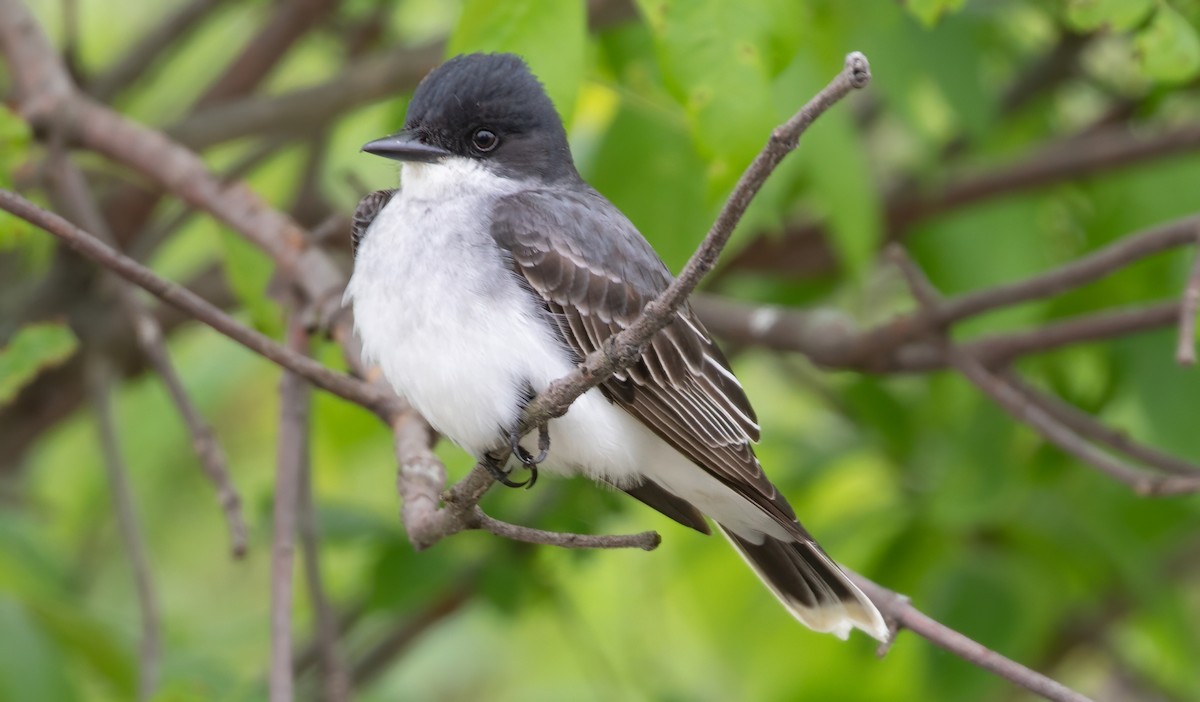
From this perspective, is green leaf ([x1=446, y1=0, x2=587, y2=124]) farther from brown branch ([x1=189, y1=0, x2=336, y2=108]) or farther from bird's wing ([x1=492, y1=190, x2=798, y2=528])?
brown branch ([x1=189, y1=0, x2=336, y2=108])

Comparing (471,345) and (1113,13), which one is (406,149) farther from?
(1113,13)

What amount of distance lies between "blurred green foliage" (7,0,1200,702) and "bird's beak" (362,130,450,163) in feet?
1.14

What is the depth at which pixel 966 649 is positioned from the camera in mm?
2285

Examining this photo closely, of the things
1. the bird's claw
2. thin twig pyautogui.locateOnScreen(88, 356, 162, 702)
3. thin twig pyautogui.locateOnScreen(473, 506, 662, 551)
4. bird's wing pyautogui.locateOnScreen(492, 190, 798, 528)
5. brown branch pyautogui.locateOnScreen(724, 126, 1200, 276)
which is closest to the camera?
thin twig pyautogui.locateOnScreen(473, 506, 662, 551)

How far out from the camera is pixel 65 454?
4.72 m

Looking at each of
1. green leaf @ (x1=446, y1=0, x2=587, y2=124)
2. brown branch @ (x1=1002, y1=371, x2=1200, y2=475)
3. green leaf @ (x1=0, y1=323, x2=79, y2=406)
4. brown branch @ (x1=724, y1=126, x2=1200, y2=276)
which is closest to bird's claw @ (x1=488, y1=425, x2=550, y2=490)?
green leaf @ (x1=446, y1=0, x2=587, y2=124)

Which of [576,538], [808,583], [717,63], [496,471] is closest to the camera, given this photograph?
[576,538]

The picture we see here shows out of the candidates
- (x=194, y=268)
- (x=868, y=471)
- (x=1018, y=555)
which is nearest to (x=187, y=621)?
(x=194, y=268)

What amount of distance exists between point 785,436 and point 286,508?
1.88 meters

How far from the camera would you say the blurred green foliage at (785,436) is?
2980mm

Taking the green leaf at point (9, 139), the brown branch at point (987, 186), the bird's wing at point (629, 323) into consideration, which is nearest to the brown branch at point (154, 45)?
the green leaf at point (9, 139)

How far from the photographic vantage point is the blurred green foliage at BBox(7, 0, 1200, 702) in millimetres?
2980

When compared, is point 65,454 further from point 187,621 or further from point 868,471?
point 868,471

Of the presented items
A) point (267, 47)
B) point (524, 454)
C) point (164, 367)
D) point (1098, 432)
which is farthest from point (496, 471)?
point (267, 47)
